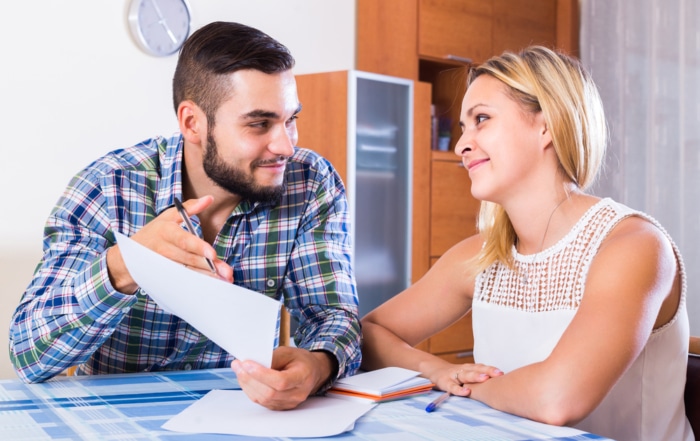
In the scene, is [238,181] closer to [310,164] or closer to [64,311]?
[310,164]

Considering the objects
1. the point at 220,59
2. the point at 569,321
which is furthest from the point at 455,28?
the point at 569,321

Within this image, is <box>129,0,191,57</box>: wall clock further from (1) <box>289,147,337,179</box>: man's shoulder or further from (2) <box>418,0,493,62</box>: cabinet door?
(1) <box>289,147,337,179</box>: man's shoulder

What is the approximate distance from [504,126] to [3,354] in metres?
2.40

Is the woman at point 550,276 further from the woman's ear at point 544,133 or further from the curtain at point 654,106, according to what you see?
the curtain at point 654,106

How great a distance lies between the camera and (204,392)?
1379 millimetres

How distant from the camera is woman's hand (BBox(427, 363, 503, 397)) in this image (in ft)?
4.63

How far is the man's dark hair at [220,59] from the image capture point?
1.74 m

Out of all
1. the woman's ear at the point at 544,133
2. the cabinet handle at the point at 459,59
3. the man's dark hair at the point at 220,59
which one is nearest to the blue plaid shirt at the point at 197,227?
the man's dark hair at the point at 220,59

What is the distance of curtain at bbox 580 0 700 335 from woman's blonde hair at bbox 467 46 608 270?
2.95 meters

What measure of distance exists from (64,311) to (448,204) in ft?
10.1

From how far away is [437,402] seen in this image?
1.32 meters

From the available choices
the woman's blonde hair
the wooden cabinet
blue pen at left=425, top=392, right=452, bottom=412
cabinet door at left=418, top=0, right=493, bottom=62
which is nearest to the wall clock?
the wooden cabinet

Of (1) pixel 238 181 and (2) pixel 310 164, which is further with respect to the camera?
(2) pixel 310 164

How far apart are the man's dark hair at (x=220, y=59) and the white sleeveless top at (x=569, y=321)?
69 cm
